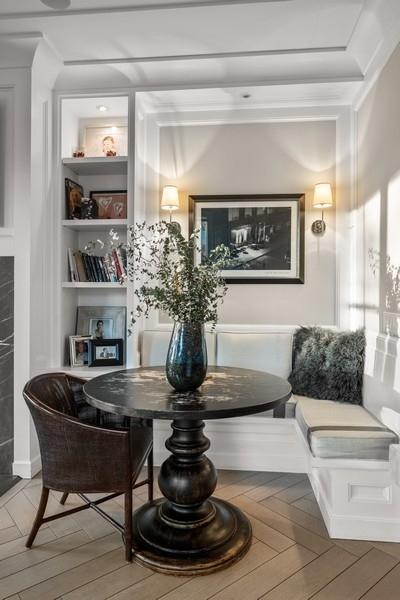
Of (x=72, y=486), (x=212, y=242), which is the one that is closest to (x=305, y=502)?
(x=72, y=486)

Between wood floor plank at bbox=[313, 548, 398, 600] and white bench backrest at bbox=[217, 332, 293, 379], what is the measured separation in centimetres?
126

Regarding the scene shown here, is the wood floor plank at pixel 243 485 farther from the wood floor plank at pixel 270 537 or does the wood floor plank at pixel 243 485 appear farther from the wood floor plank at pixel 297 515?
the wood floor plank at pixel 270 537

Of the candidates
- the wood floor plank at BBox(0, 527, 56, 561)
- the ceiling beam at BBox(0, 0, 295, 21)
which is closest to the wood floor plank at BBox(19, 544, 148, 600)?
the wood floor plank at BBox(0, 527, 56, 561)

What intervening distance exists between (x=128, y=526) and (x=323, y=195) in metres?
2.61

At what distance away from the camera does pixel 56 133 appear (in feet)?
10.0

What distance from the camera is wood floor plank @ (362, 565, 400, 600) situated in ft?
5.33

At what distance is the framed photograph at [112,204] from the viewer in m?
3.26

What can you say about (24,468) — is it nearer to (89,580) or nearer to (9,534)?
(9,534)

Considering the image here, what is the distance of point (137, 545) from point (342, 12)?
3.07 m

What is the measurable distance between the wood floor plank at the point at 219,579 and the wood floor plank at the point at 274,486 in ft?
1.77

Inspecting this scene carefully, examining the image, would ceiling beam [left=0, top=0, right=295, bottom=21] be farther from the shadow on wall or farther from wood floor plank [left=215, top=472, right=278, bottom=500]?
wood floor plank [left=215, top=472, right=278, bottom=500]

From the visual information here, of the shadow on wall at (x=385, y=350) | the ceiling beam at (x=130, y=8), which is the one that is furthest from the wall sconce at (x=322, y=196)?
the ceiling beam at (x=130, y=8)

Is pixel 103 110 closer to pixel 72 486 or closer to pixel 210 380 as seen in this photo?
pixel 210 380

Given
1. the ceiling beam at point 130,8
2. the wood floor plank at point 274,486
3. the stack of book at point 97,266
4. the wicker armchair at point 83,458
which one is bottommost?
the wood floor plank at point 274,486
